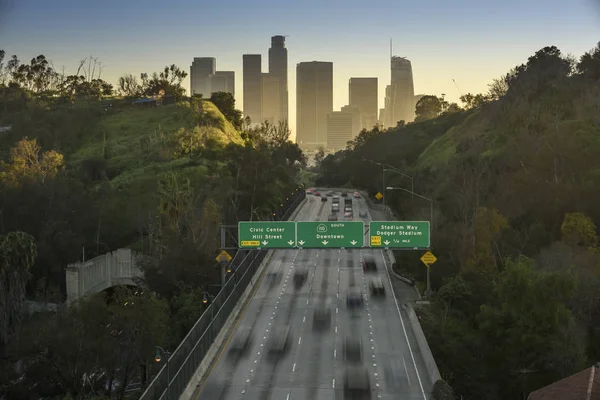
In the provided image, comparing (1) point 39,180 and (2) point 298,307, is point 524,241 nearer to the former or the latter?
(2) point 298,307

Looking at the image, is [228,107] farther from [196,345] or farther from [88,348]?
[196,345]

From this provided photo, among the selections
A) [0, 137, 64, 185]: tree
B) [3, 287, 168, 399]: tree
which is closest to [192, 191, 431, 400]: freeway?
[3, 287, 168, 399]: tree

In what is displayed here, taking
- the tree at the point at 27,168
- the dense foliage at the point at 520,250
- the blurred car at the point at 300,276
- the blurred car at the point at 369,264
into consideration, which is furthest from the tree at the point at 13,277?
the dense foliage at the point at 520,250

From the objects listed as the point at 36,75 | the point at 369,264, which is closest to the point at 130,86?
the point at 36,75

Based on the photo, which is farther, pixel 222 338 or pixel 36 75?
pixel 36 75

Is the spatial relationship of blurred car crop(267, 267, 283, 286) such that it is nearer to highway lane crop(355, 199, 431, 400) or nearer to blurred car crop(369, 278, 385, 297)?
blurred car crop(369, 278, 385, 297)
